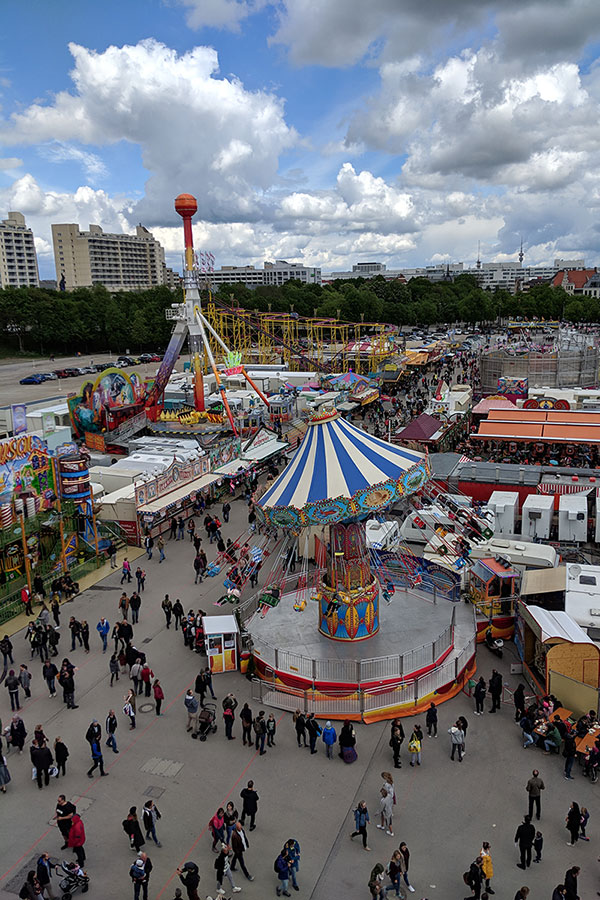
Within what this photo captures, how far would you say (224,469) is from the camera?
26516mm

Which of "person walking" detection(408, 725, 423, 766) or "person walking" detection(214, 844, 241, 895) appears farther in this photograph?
"person walking" detection(408, 725, 423, 766)

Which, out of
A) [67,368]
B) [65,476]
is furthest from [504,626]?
[67,368]

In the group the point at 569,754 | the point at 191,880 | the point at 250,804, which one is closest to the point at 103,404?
the point at 250,804

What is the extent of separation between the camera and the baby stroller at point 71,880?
8.65 m

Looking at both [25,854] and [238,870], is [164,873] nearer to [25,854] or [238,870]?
[238,870]

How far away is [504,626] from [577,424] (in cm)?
1752

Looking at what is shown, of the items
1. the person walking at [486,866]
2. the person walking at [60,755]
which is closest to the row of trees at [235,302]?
the person walking at [60,755]

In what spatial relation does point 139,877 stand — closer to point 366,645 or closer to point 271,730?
point 271,730

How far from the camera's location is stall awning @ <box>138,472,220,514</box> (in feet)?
70.7

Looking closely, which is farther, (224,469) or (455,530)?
(224,469)

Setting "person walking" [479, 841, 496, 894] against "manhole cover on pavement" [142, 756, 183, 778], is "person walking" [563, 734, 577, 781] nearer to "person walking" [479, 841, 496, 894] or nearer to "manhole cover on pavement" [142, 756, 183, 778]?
"person walking" [479, 841, 496, 894]

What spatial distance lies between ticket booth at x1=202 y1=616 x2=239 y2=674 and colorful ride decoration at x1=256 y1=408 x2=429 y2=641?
2.17 m

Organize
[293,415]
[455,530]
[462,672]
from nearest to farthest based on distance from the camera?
[462,672] → [455,530] → [293,415]

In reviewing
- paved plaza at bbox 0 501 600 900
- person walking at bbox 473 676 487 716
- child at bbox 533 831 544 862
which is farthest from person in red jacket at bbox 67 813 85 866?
person walking at bbox 473 676 487 716
